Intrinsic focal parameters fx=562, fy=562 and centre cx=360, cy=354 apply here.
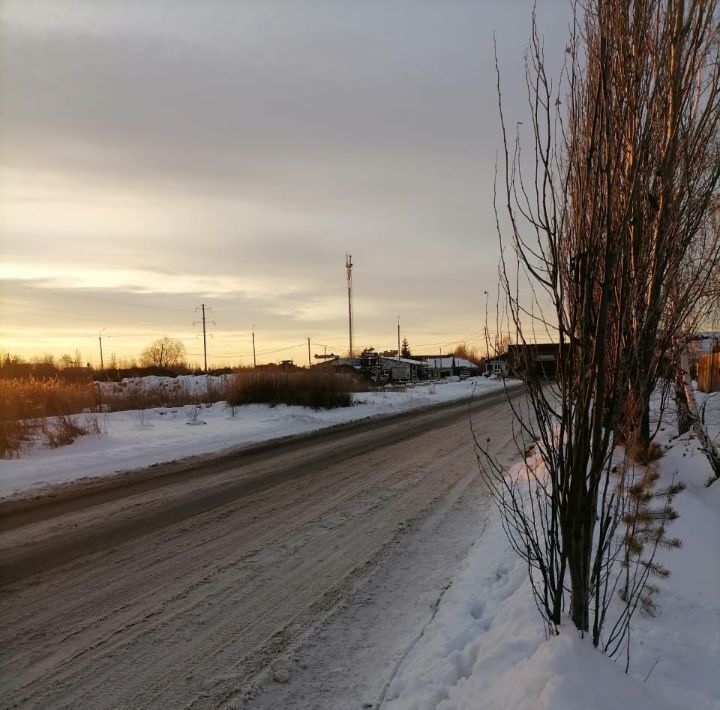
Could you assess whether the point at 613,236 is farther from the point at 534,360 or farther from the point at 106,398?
the point at 106,398

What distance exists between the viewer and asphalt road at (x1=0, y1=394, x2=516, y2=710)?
3.43 m

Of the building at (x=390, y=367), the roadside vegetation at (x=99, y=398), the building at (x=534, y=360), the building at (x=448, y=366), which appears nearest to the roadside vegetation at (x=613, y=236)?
the building at (x=534, y=360)

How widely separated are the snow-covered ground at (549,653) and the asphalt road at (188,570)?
487 mm

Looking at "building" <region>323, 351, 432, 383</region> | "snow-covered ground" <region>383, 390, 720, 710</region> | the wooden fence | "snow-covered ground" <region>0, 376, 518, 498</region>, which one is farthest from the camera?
"building" <region>323, 351, 432, 383</region>

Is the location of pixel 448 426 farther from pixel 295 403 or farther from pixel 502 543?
pixel 502 543

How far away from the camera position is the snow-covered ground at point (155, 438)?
1013cm

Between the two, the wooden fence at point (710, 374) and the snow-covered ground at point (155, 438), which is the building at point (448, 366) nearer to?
the wooden fence at point (710, 374)

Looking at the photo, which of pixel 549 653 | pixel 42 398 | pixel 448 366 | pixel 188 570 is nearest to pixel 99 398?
pixel 42 398

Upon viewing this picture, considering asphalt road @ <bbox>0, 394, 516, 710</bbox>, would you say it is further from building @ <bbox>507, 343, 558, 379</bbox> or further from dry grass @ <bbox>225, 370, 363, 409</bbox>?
dry grass @ <bbox>225, 370, 363, 409</bbox>

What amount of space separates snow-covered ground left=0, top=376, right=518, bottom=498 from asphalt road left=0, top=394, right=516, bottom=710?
1.32 meters

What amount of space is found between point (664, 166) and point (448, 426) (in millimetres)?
14872

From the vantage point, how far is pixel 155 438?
1445 cm

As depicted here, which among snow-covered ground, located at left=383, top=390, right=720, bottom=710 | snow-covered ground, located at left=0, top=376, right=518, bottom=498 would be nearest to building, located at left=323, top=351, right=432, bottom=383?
snow-covered ground, located at left=0, top=376, right=518, bottom=498

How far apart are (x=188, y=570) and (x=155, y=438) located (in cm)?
1006
